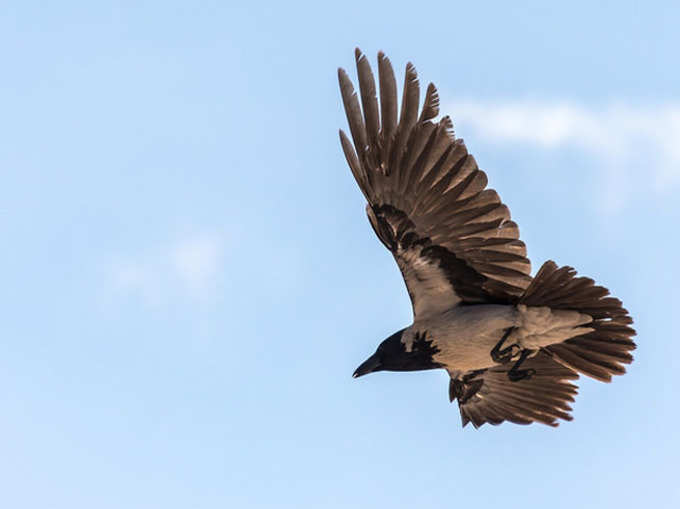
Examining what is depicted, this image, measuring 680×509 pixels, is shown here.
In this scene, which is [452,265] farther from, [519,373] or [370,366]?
[519,373]

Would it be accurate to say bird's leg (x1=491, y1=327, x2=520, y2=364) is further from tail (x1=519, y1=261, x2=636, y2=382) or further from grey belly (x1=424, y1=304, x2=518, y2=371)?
tail (x1=519, y1=261, x2=636, y2=382)

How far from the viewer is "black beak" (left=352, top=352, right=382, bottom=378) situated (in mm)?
11695

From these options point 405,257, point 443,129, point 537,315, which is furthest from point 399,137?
point 537,315

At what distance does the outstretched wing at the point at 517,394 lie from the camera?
12164mm

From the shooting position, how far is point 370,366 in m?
11.7

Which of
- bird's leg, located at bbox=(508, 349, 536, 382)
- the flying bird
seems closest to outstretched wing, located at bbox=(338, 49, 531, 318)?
the flying bird

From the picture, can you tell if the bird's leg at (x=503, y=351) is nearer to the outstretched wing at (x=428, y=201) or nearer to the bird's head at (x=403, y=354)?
the outstretched wing at (x=428, y=201)

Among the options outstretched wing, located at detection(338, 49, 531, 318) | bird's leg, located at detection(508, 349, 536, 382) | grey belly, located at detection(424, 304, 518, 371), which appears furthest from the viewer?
bird's leg, located at detection(508, 349, 536, 382)

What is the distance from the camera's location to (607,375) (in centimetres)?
1139

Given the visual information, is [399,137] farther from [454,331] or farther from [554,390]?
[554,390]

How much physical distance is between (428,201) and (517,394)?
2.59m

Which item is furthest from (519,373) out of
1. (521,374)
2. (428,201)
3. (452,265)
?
(428,201)

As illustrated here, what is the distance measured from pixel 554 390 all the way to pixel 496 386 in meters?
0.58

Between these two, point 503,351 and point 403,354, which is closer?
point 503,351
